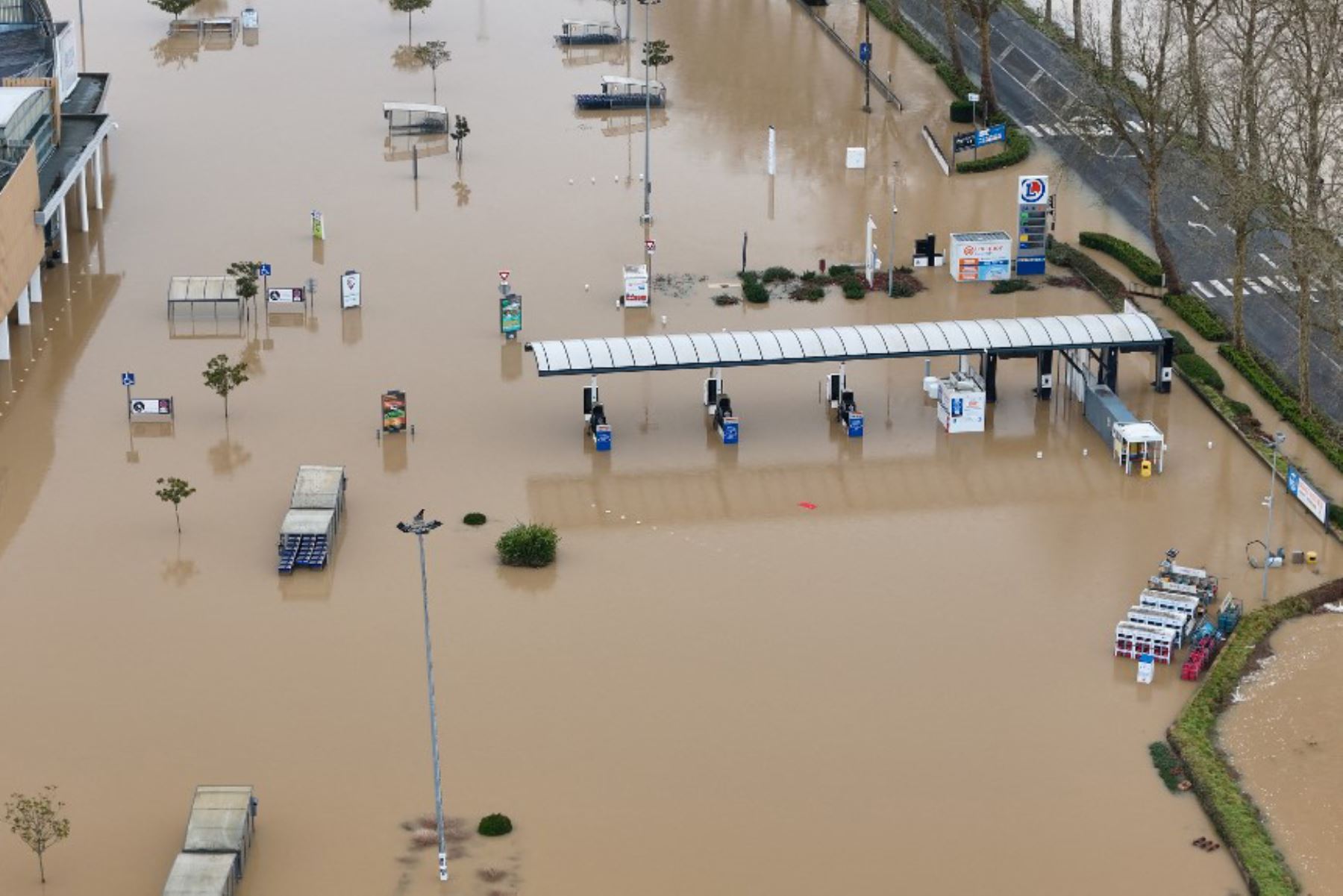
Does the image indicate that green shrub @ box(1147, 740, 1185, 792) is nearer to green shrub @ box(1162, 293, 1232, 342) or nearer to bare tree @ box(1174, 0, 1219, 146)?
green shrub @ box(1162, 293, 1232, 342)

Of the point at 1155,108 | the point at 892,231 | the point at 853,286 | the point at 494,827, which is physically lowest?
the point at 494,827

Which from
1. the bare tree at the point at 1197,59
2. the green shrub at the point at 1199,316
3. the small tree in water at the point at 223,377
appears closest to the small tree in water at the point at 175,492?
the small tree in water at the point at 223,377

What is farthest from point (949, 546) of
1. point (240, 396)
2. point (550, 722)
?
point (240, 396)

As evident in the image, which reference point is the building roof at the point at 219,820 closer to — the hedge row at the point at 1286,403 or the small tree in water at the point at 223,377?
the small tree in water at the point at 223,377

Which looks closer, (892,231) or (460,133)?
(892,231)

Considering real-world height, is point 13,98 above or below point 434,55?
below

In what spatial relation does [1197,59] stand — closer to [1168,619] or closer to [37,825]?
[1168,619]

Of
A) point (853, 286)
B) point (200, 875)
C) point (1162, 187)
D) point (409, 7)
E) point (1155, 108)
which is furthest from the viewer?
point (409, 7)

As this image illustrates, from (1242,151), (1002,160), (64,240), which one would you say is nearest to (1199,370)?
(1242,151)
